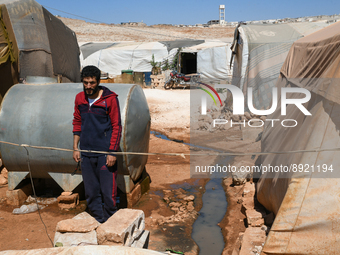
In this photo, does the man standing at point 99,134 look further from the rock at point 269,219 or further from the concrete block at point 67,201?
the rock at point 269,219

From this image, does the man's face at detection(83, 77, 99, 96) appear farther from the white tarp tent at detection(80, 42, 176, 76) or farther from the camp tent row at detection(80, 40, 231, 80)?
the white tarp tent at detection(80, 42, 176, 76)

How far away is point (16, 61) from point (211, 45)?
17730mm

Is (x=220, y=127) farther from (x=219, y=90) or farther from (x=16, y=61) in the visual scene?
(x=219, y=90)

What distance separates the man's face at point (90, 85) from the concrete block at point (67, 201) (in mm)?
1931

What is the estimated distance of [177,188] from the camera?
578 cm

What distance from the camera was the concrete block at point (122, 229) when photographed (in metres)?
2.56

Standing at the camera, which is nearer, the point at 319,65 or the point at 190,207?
the point at 319,65

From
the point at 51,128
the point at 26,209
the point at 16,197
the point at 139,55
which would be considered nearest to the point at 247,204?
the point at 51,128

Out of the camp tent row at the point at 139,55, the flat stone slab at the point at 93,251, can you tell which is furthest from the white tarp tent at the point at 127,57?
the flat stone slab at the point at 93,251

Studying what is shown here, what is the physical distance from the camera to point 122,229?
260 cm

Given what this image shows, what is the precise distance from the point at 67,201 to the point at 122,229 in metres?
2.48

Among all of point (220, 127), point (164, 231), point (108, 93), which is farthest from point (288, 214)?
point (220, 127)

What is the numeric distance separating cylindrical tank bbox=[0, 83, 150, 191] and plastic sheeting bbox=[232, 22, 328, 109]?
278 inches

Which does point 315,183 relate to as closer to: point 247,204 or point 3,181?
point 247,204
